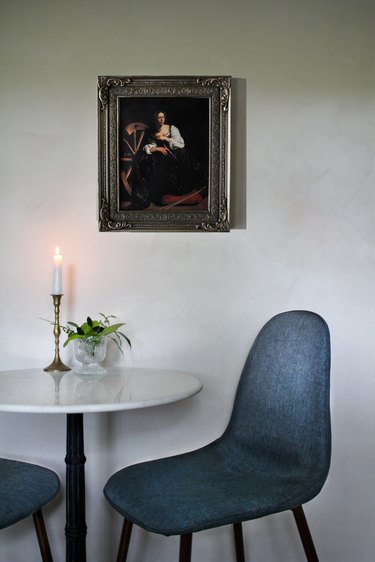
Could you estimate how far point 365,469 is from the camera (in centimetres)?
258

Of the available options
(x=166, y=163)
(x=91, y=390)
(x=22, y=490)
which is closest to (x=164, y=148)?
(x=166, y=163)

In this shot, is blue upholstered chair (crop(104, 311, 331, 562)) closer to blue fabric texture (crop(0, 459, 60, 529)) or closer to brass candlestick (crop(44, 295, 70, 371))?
blue fabric texture (crop(0, 459, 60, 529))

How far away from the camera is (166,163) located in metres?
2.53

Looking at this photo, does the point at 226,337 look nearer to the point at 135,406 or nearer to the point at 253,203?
the point at 253,203

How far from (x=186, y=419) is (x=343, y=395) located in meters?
0.63

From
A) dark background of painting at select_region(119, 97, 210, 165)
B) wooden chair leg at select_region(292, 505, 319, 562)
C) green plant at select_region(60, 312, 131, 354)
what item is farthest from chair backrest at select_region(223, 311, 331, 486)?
dark background of painting at select_region(119, 97, 210, 165)

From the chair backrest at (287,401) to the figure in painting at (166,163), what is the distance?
634 mm

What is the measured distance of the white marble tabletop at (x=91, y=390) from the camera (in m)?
1.82

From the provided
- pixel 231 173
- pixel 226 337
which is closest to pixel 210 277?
pixel 226 337

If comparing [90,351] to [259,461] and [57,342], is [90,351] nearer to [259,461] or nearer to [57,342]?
[57,342]


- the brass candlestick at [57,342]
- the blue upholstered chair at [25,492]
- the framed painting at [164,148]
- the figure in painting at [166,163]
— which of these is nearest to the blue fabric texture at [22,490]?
the blue upholstered chair at [25,492]

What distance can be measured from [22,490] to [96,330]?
0.62 metres

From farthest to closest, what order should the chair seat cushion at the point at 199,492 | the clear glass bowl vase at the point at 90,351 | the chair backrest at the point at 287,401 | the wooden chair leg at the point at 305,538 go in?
the clear glass bowl vase at the point at 90,351
the wooden chair leg at the point at 305,538
the chair backrest at the point at 287,401
the chair seat cushion at the point at 199,492

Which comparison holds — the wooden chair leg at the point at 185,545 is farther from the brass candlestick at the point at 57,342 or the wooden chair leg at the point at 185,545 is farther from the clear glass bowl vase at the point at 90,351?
the brass candlestick at the point at 57,342
